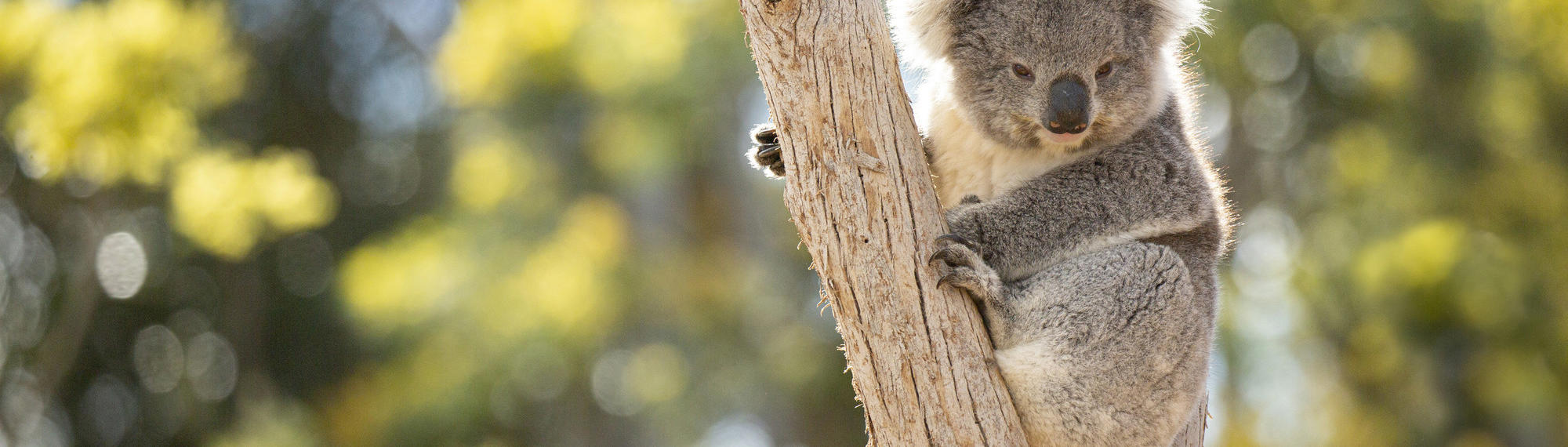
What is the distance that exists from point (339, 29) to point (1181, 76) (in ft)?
43.4

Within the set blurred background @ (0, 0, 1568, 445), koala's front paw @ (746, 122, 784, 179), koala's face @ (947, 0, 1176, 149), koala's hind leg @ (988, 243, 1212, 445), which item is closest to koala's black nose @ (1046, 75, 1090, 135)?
koala's face @ (947, 0, 1176, 149)

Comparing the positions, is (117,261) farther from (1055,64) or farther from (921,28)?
(1055,64)

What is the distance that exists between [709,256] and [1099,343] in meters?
8.99

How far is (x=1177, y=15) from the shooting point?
125 inches

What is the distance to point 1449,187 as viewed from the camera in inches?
420

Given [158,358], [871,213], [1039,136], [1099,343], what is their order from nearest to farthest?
[871,213] < [1099,343] < [1039,136] < [158,358]

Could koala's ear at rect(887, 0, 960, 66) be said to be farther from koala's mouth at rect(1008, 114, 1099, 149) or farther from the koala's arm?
the koala's arm

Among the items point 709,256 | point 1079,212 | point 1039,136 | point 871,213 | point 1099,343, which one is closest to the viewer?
point 871,213

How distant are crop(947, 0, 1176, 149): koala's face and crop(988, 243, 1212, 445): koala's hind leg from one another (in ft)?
1.16

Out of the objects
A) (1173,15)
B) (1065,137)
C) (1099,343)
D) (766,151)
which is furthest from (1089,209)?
(766,151)

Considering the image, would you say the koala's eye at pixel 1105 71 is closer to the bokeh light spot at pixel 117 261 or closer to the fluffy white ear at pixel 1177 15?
the fluffy white ear at pixel 1177 15

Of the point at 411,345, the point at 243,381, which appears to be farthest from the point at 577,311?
the point at 243,381

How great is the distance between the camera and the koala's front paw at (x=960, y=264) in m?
2.62

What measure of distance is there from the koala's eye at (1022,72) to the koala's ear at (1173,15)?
1.30 feet
